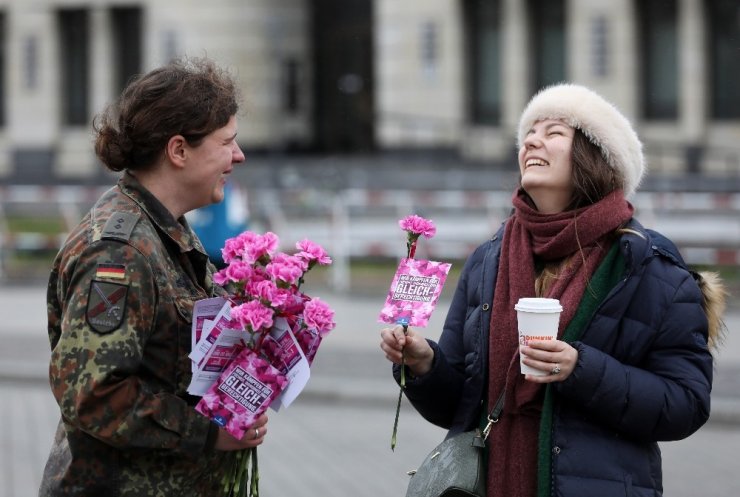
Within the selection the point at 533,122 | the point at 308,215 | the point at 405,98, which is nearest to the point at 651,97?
the point at 405,98

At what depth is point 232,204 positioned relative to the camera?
10.3 meters

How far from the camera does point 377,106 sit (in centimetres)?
3164

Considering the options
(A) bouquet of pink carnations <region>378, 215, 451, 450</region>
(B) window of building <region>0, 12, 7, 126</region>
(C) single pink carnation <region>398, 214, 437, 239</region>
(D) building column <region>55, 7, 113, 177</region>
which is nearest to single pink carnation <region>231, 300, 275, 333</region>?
(A) bouquet of pink carnations <region>378, 215, 451, 450</region>

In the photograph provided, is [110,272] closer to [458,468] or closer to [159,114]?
[159,114]

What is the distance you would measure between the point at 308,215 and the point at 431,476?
1761 cm

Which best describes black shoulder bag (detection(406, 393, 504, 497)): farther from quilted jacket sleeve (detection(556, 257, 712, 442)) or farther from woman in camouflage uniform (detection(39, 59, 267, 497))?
woman in camouflage uniform (detection(39, 59, 267, 497))

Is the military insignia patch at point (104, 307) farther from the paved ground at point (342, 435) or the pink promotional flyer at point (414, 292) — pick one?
the paved ground at point (342, 435)

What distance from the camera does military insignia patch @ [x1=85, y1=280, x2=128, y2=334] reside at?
3.14m

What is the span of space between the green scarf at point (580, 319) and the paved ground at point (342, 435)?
409 centimetres

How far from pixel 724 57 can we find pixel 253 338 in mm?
25783

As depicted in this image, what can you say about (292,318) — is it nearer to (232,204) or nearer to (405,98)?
(232,204)

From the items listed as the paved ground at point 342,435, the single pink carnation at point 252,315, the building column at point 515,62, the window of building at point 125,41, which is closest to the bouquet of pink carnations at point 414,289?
the single pink carnation at point 252,315

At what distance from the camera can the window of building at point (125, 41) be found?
3606 cm

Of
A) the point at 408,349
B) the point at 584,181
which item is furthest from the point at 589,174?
the point at 408,349
